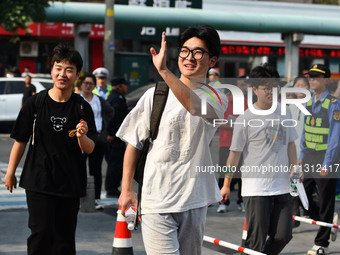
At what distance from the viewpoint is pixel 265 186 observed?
5379 mm

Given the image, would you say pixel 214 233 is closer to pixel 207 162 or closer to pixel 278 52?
pixel 207 162

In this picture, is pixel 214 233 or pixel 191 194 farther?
pixel 214 233

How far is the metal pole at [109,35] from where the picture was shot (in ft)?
65.7

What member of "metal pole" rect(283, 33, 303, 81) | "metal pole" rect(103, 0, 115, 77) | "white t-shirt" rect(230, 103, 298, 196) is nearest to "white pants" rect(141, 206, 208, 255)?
"white t-shirt" rect(230, 103, 298, 196)

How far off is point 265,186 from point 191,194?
5.79 ft

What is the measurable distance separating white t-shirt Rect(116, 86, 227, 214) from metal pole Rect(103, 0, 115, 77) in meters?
16.7

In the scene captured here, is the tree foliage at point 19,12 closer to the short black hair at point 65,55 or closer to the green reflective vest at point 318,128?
the green reflective vest at point 318,128

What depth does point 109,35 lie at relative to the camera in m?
20.3

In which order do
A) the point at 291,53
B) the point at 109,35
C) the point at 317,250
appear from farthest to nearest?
the point at 291,53, the point at 109,35, the point at 317,250

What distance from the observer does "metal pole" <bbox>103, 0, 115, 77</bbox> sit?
2003 centimetres

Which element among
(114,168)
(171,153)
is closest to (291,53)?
(114,168)

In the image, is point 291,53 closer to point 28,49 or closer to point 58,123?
point 28,49

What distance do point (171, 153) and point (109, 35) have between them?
16959mm

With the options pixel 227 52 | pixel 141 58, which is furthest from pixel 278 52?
pixel 141 58
